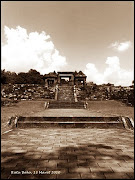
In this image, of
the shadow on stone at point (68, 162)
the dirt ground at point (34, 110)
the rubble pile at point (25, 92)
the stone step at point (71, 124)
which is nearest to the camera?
the shadow on stone at point (68, 162)

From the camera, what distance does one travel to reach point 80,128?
23.5ft

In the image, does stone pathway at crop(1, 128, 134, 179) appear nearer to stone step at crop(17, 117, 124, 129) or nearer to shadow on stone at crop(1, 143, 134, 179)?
shadow on stone at crop(1, 143, 134, 179)

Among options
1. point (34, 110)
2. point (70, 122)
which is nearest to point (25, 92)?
point (34, 110)

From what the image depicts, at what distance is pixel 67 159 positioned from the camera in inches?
133

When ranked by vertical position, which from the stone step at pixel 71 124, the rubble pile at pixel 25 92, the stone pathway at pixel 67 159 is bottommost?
the stone step at pixel 71 124

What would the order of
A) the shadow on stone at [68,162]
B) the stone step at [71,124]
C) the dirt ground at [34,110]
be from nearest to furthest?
the shadow on stone at [68,162] → the stone step at [71,124] → the dirt ground at [34,110]

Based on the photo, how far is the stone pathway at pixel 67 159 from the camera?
8.82 ft

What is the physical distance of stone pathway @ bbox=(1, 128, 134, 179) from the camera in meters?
2.69

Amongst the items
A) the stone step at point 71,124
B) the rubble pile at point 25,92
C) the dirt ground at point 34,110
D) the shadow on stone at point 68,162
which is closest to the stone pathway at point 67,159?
the shadow on stone at point 68,162

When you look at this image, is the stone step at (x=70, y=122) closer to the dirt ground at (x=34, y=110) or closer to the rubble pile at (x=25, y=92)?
the dirt ground at (x=34, y=110)

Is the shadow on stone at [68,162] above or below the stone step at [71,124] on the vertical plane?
above

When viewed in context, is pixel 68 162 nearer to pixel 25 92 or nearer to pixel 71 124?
pixel 71 124

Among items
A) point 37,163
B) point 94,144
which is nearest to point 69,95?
point 94,144

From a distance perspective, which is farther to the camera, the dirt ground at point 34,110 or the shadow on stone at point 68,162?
the dirt ground at point 34,110
